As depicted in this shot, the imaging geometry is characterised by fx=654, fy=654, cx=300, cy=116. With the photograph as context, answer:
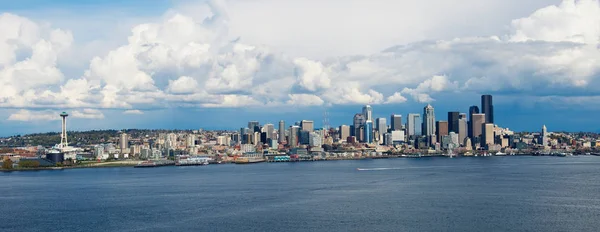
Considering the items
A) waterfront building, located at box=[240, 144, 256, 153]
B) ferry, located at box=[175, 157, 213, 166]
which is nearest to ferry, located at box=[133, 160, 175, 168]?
ferry, located at box=[175, 157, 213, 166]

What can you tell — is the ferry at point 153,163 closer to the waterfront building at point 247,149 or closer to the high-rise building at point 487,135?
the waterfront building at point 247,149

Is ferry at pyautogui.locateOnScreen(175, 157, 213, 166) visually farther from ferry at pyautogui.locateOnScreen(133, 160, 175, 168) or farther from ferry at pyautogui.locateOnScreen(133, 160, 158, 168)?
ferry at pyautogui.locateOnScreen(133, 160, 158, 168)

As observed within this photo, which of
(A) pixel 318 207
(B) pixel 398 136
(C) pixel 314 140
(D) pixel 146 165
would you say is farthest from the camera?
(B) pixel 398 136

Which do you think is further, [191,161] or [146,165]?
[191,161]

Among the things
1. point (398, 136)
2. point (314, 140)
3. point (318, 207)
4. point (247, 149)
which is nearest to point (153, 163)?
point (247, 149)

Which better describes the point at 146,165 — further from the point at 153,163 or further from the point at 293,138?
the point at 293,138

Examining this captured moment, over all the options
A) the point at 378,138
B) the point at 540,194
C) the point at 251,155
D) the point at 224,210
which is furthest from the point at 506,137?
the point at 224,210

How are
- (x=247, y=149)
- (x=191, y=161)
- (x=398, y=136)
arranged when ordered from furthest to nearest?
1. (x=398, y=136)
2. (x=247, y=149)
3. (x=191, y=161)

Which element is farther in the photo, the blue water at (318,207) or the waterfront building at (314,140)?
the waterfront building at (314,140)

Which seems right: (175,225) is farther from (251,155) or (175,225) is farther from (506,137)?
(506,137)

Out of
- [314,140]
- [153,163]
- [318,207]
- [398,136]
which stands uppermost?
[398,136]

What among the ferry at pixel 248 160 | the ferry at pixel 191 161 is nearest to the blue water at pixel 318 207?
the ferry at pixel 191 161
